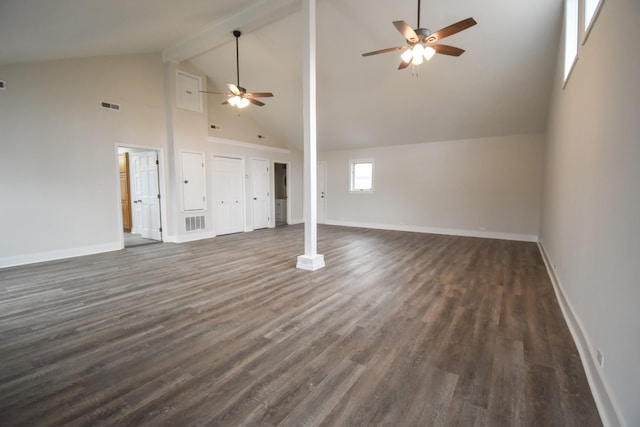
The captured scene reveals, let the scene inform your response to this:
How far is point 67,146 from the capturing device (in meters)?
4.98

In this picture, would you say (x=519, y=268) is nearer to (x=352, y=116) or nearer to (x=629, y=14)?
(x=629, y=14)

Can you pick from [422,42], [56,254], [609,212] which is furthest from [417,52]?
[56,254]

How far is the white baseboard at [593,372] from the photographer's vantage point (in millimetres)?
1491

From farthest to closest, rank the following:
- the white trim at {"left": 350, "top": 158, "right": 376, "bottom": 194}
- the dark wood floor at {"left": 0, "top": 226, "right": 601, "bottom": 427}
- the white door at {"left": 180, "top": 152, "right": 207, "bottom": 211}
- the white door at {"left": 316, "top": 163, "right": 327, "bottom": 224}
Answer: the white door at {"left": 316, "top": 163, "right": 327, "bottom": 224}
the white trim at {"left": 350, "top": 158, "right": 376, "bottom": 194}
the white door at {"left": 180, "top": 152, "right": 207, "bottom": 211}
the dark wood floor at {"left": 0, "top": 226, "right": 601, "bottom": 427}

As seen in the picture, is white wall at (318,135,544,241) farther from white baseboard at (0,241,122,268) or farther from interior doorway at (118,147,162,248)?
white baseboard at (0,241,122,268)

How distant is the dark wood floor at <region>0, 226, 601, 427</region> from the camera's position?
1.61 m

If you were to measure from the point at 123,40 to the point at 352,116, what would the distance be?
491cm

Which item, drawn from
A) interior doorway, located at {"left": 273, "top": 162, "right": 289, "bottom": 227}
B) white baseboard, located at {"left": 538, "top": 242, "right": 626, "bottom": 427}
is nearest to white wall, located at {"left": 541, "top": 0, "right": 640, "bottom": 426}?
white baseboard, located at {"left": 538, "top": 242, "right": 626, "bottom": 427}

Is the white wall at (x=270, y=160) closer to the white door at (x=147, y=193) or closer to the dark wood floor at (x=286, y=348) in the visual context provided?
the white door at (x=147, y=193)

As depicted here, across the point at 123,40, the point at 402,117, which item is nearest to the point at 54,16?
the point at 123,40

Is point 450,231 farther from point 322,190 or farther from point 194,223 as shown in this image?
point 194,223

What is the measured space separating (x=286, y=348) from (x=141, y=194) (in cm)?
642

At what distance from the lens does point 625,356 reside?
4.72ft

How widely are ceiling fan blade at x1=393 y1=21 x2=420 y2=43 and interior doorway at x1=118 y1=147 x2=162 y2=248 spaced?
566 cm
